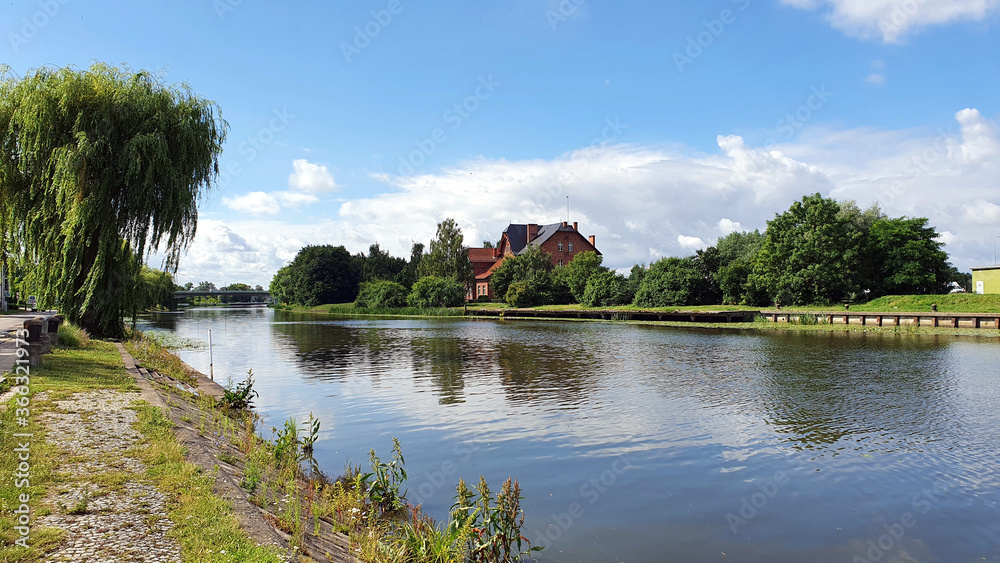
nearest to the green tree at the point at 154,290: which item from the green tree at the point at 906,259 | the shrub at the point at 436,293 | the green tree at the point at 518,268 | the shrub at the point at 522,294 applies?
the shrub at the point at 436,293

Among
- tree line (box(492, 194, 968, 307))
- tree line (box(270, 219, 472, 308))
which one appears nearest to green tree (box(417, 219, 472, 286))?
tree line (box(270, 219, 472, 308))

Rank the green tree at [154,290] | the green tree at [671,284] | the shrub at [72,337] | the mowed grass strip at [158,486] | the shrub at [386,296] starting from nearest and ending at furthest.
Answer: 1. the mowed grass strip at [158,486]
2. the shrub at [72,337]
3. the green tree at [154,290]
4. the green tree at [671,284]
5. the shrub at [386,296]

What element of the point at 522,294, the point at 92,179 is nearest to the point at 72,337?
the point at 92,179

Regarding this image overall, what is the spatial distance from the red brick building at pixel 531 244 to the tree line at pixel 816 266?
1199 inches

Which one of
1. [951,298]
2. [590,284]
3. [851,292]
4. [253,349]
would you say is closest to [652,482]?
[253,349]

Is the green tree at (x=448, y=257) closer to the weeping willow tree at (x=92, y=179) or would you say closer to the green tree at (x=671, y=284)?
the green tree at (x=671, y=284)

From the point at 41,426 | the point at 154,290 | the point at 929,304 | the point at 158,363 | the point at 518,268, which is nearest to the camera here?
the point at 41,426

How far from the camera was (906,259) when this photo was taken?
4978 cm

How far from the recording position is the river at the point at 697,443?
7.34 metres

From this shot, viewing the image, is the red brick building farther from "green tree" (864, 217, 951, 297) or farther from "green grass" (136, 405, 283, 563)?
"green grass" (136, 405, 283, 563)

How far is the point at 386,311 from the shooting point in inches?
3440

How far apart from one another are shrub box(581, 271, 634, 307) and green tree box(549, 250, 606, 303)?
2230 mm

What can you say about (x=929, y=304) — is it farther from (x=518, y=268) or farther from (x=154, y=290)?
(x=154, y=290)

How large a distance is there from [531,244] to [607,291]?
2897 centimetres
